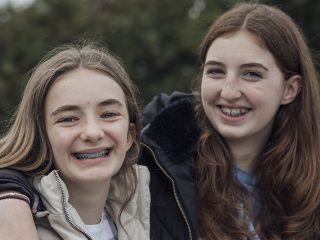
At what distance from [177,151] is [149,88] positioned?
573 cm

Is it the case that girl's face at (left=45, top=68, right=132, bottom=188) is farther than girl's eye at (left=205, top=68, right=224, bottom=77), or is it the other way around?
girl's eye at (left=205, top=68, right=224, bottom=77)

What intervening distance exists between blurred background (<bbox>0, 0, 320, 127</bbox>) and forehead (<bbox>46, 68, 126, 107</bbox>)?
552cm

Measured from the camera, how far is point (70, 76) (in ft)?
9.07

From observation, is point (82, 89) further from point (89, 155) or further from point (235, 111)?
point (235, 111)

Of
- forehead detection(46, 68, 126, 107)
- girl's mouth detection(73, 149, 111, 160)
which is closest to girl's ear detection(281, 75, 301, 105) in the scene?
forehead detection(46, 68, 126, 107)

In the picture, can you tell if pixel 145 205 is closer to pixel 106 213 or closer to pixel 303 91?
pixel 106 213

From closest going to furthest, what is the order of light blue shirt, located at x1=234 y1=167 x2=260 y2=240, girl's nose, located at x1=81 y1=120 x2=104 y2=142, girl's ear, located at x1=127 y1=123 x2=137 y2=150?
girl's nose, located at x1=81 y1=120 x2=104 y2=142 < girl's ear, located at x1=127 y1=123 x2=137 y2=150 < light blue shirt, located at x1=234 y1=167 x2=260 y2=240

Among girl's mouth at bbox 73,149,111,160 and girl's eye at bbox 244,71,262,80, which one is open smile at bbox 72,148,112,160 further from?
girl's eye at bbox 244,71,262,80

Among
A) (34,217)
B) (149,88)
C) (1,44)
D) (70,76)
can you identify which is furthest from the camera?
(1,44)

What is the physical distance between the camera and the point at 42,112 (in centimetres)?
275

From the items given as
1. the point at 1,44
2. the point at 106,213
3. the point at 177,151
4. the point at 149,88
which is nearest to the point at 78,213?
the point at 106,213

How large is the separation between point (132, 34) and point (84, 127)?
6.71m

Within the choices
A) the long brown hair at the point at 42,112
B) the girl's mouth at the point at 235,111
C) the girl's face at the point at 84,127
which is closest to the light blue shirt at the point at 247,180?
the girl's mouth at the point at 235,111

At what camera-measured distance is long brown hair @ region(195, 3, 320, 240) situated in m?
3.22
